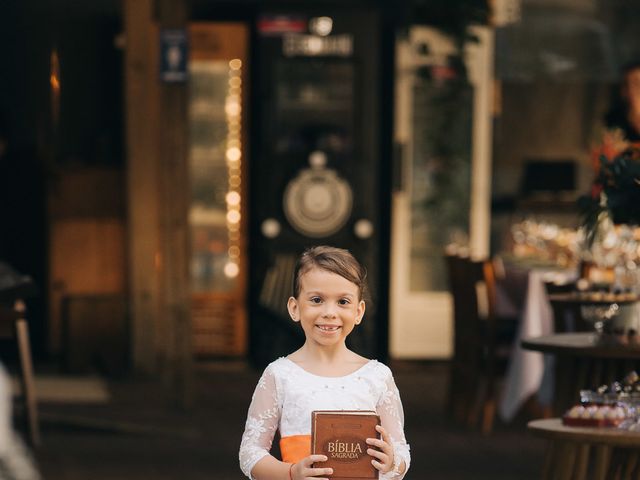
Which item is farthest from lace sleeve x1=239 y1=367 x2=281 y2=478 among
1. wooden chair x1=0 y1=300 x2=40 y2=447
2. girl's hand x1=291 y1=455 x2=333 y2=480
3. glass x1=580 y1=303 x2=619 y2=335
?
wooden chair x1=0 y1=300 x2=40 y2=447

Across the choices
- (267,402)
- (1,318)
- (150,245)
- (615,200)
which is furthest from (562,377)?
(150,245)

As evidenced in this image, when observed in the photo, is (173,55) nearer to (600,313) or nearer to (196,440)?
(196,440)

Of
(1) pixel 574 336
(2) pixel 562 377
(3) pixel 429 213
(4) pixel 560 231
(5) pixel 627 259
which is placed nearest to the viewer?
(1) pixel 574 336

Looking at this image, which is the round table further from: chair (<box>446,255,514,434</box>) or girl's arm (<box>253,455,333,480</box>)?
chair (<box>446,255,514,434</box>)

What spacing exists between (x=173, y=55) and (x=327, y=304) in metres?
6.40

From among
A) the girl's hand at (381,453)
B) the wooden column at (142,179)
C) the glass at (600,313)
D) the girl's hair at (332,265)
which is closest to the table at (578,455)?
the glass at (600,313)

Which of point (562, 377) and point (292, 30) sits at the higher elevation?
point (292, 30)

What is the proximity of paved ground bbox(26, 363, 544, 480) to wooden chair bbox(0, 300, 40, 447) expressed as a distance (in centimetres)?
13

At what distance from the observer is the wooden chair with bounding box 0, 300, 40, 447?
8.12m

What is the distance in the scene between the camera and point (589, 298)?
7.44m

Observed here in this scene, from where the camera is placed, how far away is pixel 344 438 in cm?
335

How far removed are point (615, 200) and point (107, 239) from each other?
6721 millimetres

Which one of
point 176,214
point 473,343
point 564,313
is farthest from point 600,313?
point 176,214

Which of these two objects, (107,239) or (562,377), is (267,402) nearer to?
(562,377)
